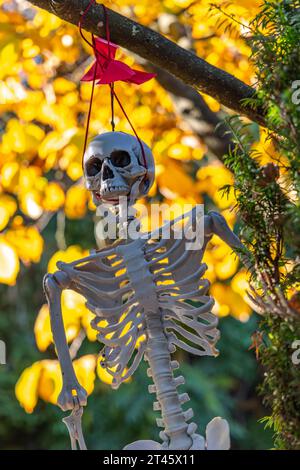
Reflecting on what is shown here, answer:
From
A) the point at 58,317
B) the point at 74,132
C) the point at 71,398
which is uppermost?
the point at 74,132

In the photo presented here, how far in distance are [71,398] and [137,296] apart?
0.54 ft

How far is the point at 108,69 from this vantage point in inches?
55.7

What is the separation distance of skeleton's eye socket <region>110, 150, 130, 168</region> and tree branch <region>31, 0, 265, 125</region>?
23 centimetres

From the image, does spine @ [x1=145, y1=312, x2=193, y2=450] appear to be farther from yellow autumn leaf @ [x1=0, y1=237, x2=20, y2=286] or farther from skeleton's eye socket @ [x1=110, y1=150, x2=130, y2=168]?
yellow autumn leaf @ [x1=0, y1=237, x2=20, y2=286]

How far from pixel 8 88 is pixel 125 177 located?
5.28 ft

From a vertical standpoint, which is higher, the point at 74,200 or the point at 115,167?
the point at 74,200

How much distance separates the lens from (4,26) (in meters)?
2.57

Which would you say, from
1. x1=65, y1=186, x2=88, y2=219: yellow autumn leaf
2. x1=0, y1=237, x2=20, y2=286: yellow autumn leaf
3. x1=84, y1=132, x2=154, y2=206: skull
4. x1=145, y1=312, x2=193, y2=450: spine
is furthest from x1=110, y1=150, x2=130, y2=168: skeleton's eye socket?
x1=65, y1=186, x2=88, y2=219: yellow autumn leaf

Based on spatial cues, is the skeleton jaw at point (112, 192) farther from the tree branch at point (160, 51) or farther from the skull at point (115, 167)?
the tree branch at point (160, 51)

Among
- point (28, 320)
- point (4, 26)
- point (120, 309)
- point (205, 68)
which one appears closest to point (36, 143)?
point (4, 26)

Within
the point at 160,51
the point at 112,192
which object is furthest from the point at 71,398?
the point at 160,51

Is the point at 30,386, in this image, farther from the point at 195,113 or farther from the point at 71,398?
the point at 71,398
